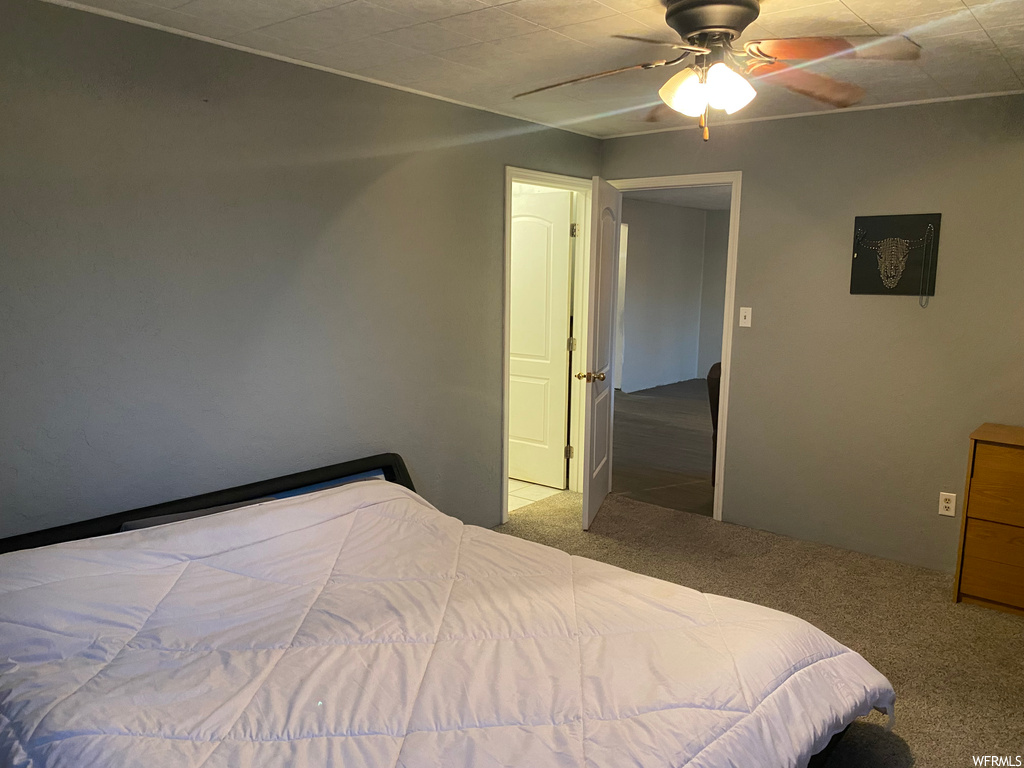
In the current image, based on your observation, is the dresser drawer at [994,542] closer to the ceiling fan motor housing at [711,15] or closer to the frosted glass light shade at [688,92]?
the frosted glass light shade at [688,92]

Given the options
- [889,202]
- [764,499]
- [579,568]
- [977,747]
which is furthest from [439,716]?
[889,202]

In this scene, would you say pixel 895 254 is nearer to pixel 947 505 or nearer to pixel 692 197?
pixel 947 505

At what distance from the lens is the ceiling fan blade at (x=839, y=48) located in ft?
7.20

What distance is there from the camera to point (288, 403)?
3.18 meters

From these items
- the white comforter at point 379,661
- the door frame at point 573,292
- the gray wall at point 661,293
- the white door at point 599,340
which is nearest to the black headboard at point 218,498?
the white comforter at point 379,661

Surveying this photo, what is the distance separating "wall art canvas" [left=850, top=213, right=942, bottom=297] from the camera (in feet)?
12.1

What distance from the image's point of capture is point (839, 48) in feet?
8.32

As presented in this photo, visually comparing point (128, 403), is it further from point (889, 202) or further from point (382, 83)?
point (889, 202)

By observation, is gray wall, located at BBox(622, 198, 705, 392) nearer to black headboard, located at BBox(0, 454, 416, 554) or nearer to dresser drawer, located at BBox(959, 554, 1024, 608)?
dresser drawer, located at BBox(959, 554, 1024, 608)

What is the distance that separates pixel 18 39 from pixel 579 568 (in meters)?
2.45

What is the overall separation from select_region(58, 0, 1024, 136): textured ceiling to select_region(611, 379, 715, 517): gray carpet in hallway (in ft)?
8.59

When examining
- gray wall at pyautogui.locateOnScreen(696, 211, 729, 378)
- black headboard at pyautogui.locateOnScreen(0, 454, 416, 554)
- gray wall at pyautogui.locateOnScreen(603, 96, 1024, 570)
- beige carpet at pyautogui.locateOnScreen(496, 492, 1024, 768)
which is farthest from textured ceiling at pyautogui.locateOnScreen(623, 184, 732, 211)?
black headboard at pyautogui.locateOnScreen(0, 454, 416, 554)

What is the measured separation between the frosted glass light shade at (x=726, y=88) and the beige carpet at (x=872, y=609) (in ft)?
6.90

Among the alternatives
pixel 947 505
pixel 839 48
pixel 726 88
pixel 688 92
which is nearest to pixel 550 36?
pixel 688 92
